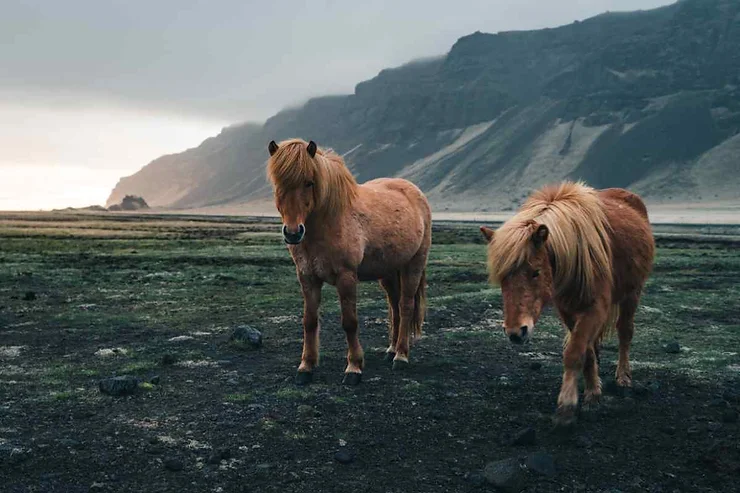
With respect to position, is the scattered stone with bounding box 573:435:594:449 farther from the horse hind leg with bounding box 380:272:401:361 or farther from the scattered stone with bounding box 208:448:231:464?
the horse hind leg with bounding box 380:272:401:361

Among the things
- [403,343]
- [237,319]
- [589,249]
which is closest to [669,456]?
[589,249]

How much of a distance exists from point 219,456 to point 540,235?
11.6ft

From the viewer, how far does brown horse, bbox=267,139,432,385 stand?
7285 millimetres

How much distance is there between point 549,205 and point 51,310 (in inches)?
447

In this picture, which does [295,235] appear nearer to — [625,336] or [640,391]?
[625,336]

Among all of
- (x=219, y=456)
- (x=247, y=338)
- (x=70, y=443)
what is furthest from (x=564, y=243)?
(x=247, y=338)

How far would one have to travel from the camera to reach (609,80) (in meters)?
182

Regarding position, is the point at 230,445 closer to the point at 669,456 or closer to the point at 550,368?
the point at 669,456

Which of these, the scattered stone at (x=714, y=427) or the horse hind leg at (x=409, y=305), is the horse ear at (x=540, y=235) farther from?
the horse hind leg at (x=409, y=305)

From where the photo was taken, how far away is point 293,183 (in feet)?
23.7

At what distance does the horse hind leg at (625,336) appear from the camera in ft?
25.4

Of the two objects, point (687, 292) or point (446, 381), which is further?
point (687, 292)

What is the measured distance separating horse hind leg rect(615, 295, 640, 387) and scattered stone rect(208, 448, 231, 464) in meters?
4.87

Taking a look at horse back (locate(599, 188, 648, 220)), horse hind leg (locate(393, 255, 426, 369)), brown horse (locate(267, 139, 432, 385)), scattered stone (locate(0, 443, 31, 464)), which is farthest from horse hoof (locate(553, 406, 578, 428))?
scattered stone (locate(0, 443, 31, 464))
